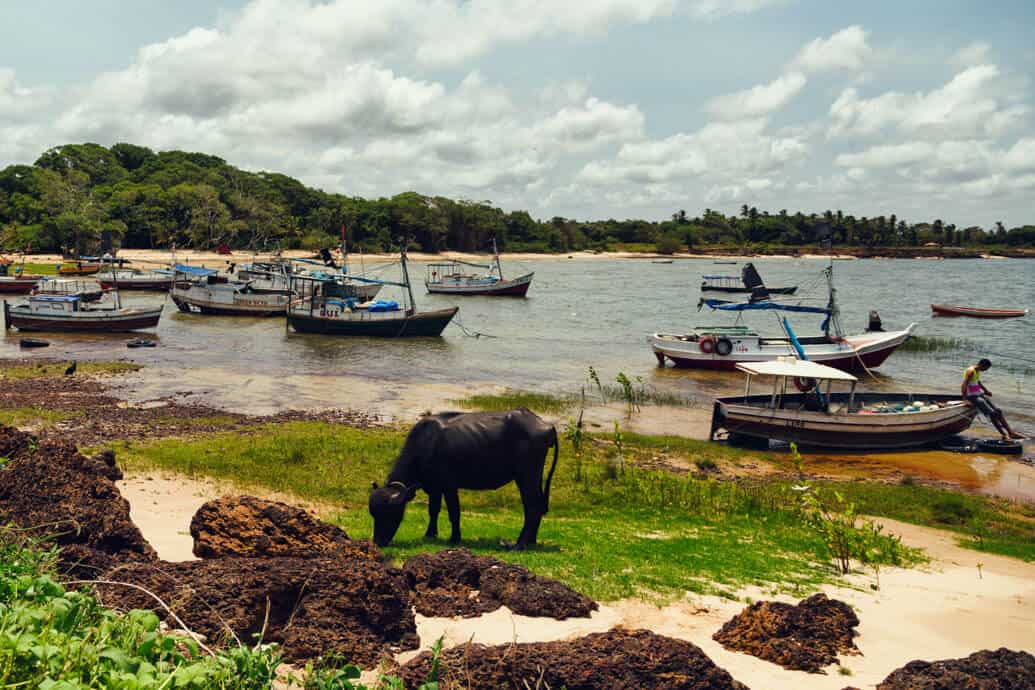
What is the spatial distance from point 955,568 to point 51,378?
26.9 metres

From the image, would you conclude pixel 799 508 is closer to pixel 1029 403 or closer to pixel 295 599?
pixel 295 599

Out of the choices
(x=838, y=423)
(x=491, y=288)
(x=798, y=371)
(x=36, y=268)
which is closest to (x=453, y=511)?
(x=798, y=371)

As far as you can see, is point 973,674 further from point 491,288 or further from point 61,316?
point 491,288

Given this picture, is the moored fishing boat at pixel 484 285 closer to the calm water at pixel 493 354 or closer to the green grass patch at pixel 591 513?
the calm water at pixel 493 354

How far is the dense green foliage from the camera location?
92125 millimetres

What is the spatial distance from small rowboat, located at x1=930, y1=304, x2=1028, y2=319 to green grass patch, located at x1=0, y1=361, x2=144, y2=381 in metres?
56.8

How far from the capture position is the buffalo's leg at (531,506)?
9.88m

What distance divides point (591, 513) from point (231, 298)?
4555cm

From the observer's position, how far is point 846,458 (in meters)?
20.3

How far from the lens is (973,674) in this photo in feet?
17.6

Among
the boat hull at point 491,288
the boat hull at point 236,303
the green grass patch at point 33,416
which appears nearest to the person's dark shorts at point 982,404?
the green grass patch at point 33,416

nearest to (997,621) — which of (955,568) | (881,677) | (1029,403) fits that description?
(955,568)

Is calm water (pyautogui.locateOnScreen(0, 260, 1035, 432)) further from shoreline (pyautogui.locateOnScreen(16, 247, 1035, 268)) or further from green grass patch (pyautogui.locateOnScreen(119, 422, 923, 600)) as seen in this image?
shoreline (pyautogui.locateOnScreen(16, 247, 1035, 268))

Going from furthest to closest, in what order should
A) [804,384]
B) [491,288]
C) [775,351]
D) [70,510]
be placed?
[491,288], [775,351], [804,384], [70,510]
